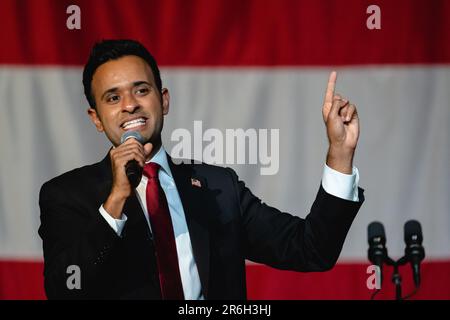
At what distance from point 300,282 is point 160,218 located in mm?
885

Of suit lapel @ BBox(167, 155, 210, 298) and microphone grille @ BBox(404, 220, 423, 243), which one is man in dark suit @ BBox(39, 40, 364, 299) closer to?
suit lapel @ BBox(167, 155, 210, 298)

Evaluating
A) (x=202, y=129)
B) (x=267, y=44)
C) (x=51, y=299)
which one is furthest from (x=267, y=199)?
(x=51, y=299)

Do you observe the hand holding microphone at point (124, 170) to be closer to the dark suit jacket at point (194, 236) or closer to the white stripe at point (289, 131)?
the dark suit jacket at point (194, 236)

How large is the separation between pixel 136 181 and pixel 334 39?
3.92 ft

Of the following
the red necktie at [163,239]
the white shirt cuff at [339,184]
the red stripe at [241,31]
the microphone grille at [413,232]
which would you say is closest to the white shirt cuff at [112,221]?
the red necktie at [163,239]

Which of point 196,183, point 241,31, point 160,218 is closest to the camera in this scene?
point 160,218

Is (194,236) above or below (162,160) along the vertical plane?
below

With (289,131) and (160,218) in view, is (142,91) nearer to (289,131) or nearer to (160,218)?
(160,218)

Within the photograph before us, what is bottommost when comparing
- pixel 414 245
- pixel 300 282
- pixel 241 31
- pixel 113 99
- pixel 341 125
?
pixel 300 282

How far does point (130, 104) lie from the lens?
67.8 inches

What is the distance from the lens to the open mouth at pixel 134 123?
5.55 feet

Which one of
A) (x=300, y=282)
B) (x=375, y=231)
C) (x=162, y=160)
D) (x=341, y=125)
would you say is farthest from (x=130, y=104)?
(x=300, y=282)

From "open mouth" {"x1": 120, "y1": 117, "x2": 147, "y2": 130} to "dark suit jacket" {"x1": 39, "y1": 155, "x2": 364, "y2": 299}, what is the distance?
0.43ft

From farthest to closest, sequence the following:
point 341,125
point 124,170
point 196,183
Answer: point 196,183 < point 341,125 < point 124,170
